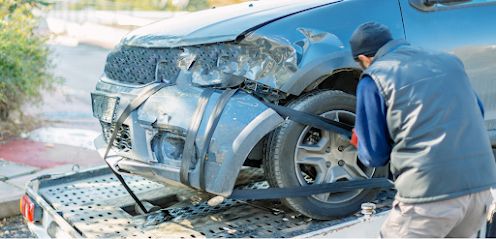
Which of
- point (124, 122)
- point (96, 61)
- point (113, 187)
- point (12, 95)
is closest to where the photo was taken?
point (124, 122)

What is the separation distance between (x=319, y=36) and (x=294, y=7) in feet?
1.10

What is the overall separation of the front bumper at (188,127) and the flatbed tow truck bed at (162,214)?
1.02ft

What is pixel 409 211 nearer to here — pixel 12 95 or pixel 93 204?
pixel 93 204

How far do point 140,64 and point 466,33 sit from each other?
216 cm

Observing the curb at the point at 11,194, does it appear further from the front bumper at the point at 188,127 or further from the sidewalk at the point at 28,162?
the front bumper at the point at 188,127

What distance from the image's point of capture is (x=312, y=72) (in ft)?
12.3

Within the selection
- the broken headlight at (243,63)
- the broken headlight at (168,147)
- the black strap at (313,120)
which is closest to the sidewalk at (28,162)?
the broken headlight at (168,147)

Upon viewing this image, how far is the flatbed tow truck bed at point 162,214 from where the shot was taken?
12.0 ft

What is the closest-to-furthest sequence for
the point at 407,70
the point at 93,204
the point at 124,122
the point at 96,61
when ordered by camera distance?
the point at 407,70 < the point at 124,122 < the point at 93,204 < the point at 96,61

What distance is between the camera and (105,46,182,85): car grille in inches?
159

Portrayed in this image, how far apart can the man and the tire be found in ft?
2.72

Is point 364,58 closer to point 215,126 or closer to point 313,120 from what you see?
point 313,120

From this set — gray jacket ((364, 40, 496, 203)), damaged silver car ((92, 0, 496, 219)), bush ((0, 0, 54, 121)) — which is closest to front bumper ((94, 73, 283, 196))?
damaged silver car ((92, 0, 496, 219))

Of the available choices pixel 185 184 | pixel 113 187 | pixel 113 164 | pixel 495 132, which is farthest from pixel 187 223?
pixel 495 132
